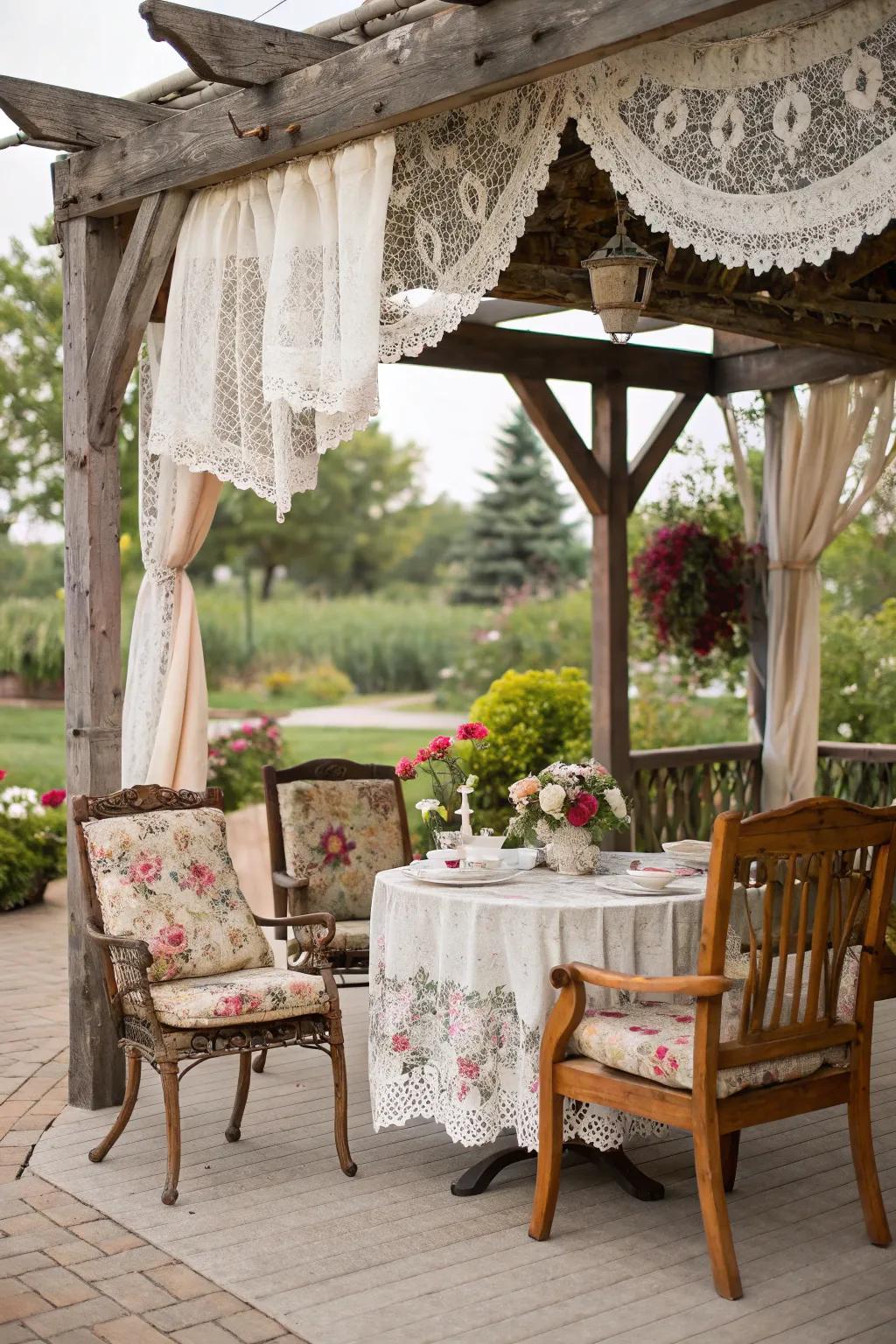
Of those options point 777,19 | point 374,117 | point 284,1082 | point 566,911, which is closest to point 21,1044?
point 284,1082

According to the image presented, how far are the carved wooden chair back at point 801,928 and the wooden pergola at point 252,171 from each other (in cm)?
171

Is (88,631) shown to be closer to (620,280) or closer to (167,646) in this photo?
(167,646)

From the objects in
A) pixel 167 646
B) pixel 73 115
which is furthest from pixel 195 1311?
pixel 73 115

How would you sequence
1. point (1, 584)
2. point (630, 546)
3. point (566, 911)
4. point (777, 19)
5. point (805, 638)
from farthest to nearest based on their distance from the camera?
point (1, 584), point (630, 546), point (805, 638), point (566, 911), point (777, 19)

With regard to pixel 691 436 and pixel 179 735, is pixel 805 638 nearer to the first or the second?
pixel 691 436

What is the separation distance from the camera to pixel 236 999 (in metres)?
3.86

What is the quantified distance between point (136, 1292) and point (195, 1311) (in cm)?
18

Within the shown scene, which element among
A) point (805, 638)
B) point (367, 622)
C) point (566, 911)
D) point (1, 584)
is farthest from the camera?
point (367, 622)

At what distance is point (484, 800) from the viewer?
8461 mm

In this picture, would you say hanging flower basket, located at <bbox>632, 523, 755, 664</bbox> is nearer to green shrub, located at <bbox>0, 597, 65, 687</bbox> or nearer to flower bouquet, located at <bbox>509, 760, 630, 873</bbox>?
flower bouquet, located at <bbox>509, 760, 630, 873</bbox>

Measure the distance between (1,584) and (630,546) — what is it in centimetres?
707

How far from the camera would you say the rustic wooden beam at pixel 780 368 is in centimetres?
714

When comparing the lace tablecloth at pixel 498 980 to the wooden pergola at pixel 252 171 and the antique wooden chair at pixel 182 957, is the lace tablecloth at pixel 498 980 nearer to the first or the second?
the antique wooden chair at pixel 182 957

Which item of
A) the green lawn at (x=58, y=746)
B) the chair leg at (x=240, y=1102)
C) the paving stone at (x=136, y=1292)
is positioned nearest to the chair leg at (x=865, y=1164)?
the paving stone at (x=136, y=1292)
